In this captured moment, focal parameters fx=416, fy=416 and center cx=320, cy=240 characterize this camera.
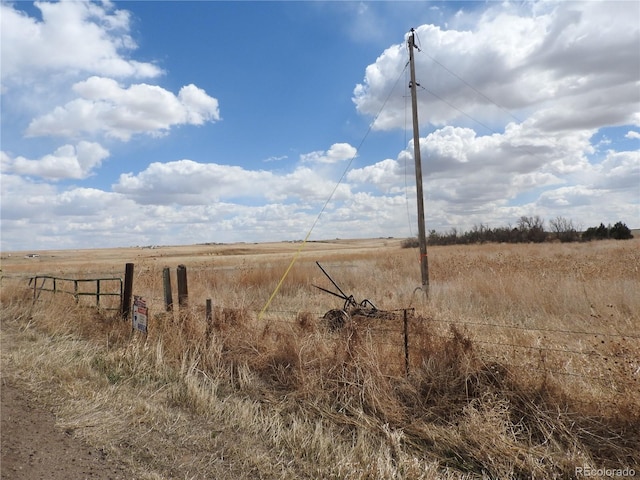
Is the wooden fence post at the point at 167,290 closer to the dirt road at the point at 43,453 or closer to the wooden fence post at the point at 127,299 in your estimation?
the wooden fence post at the point at 127,299

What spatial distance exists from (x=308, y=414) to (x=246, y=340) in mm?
2065

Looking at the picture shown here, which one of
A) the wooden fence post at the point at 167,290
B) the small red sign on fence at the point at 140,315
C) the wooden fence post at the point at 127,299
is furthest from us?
the wooden fence post at the point at 127,299

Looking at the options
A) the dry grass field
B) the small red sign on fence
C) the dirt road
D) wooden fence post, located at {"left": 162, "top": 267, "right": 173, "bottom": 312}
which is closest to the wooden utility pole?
the dry grass field

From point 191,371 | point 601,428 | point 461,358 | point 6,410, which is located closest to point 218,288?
point 191,371

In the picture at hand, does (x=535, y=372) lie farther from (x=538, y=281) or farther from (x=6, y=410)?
(x=538, y=281)

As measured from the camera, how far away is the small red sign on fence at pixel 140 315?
7227 mm

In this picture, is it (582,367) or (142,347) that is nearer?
(582,367)

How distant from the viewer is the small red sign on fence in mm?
7227

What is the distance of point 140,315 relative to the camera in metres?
7.37

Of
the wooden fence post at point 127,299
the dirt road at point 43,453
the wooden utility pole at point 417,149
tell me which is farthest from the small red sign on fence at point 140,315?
the wooden utility pole at point 417,149

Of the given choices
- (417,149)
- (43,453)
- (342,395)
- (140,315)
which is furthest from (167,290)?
(417,149)

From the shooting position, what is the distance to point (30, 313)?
412 inches

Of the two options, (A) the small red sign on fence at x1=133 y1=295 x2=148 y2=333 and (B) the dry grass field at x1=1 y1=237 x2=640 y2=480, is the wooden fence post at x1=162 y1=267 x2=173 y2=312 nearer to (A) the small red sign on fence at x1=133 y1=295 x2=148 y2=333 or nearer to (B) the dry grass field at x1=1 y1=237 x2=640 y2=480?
(B) the dry grass field at x1=1 y1=237 x2=640 y2=480

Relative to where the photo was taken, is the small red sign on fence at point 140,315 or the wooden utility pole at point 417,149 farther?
the wooden utility pole at point 417,149
